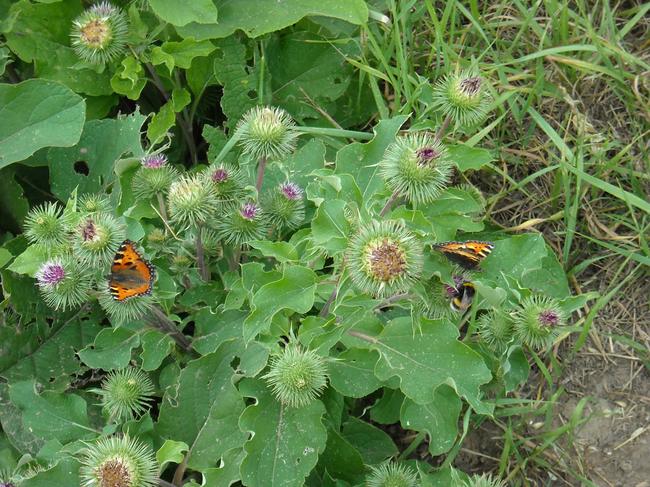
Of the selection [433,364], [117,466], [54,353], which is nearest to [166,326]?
[54,353]

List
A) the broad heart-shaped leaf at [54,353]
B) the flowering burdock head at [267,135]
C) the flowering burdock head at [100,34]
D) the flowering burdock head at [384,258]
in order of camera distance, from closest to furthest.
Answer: the flowering burdock head at [384,258]
the flowering burdock head at [267,135]
the broad heart-shaped leaf at [54,353]
the flowering burdock head at [100,34]

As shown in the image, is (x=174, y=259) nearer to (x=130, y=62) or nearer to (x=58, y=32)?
(x=130, y=62)

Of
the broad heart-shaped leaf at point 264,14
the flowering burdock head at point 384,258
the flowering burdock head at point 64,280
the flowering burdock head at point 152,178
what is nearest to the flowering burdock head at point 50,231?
the flowering burdock head at point 64,280

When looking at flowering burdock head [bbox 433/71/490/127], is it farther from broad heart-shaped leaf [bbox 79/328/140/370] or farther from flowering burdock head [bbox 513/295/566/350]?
broad heart-shaped leaf [bbox 79/328/140/370]

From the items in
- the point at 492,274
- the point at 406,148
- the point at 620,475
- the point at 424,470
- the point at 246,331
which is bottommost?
the point at 620,475

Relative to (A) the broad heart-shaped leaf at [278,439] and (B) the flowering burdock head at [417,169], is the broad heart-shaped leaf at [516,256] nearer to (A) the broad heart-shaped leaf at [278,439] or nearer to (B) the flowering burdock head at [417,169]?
(B) the flowering burdock head at [417,169]

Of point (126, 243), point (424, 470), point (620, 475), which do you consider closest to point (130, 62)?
point (126, 243)

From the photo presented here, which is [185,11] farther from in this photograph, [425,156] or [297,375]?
[297,375]
